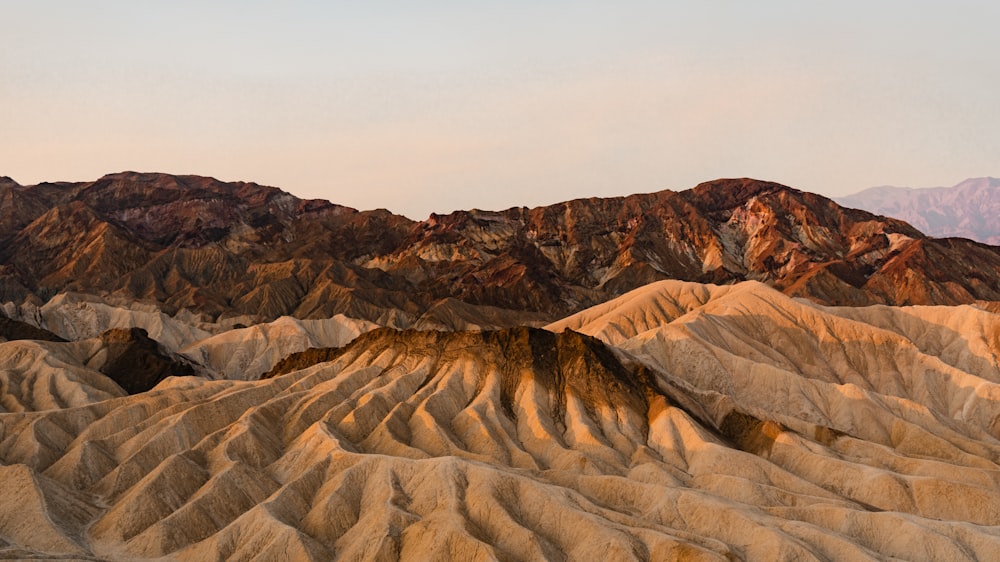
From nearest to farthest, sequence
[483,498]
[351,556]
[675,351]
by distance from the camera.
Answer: [351,556], [483,498], [675,351]

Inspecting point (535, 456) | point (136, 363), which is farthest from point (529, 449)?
point (136, 363)

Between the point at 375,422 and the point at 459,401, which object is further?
the point at 459,401

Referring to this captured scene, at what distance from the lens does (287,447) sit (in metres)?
93.9

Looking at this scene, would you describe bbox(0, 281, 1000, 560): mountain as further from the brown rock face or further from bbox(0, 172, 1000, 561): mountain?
the brown rock face

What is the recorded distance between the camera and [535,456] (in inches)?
3701

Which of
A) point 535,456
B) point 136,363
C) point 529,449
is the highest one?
point 136,363

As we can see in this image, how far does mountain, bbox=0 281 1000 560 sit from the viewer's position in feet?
225

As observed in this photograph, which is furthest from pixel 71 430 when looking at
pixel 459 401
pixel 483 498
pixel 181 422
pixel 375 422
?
pixel 483 498

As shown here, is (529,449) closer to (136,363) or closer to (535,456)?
(535,456)

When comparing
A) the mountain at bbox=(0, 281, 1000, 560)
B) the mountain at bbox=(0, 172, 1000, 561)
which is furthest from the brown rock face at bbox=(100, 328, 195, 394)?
the mountain at bbox=(0, 281, 1000, 560)

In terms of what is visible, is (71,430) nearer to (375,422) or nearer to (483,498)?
(375,422)

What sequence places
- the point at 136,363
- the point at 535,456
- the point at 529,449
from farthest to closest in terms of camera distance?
the point at 136,363 < the point at 529,449 < the point at 535,456

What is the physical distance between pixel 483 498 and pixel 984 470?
173 ft

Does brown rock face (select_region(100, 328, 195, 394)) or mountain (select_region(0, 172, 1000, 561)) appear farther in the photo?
brown rock face (select_region(100, 328, 195, 394))
